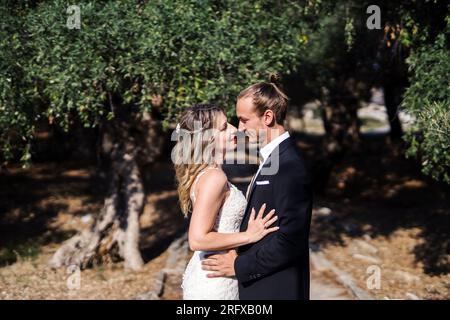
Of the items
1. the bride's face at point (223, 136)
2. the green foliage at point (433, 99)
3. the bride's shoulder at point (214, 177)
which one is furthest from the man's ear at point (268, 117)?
the green foliage at point (433, 99)

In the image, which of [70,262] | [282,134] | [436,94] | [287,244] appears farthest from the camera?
[70,262]

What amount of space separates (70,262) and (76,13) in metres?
5.41

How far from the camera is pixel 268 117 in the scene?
12.9 feet

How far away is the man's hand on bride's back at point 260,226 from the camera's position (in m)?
3.79

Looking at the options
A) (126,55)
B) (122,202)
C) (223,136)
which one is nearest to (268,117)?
(223,136)

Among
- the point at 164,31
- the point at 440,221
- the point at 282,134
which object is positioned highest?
the point at 164,31

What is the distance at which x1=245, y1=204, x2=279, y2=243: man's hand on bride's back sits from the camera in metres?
3.79

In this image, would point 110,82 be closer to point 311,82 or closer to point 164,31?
point 164,31

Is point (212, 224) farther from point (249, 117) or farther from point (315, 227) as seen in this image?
point (315, 227)

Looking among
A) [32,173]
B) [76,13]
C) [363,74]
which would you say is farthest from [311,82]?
[32,173]

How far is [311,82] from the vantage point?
56.1ft

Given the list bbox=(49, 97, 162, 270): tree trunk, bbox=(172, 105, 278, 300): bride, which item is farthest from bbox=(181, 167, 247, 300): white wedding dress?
bbox=(49, 97, 162, 270): tree trunk

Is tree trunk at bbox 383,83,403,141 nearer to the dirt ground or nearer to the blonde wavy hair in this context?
the dirt ground

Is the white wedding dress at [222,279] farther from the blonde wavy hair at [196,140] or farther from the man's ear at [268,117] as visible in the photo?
the man's ear at [268,117]
